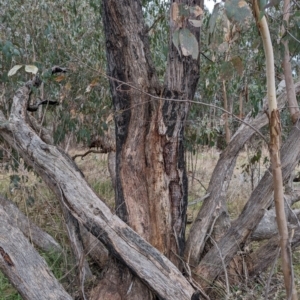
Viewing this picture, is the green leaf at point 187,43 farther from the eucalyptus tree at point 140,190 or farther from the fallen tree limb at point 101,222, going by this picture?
the fallen tree limb at point 101,222

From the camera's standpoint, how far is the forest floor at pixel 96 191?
135 inches

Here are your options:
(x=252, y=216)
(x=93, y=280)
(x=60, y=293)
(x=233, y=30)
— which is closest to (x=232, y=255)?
(x=252, y=216)

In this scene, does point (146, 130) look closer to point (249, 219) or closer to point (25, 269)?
point (249, 219)

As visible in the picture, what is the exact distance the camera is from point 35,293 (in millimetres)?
2521

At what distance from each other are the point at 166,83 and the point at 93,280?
1.57 m

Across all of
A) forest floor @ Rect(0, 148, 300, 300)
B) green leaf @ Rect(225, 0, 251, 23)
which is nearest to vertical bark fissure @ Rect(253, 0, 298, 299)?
green leaf @ Rect(225, 0, 251, 23)

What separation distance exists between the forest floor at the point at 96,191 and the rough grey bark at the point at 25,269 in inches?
22.8

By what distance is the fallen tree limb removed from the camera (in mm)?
2754

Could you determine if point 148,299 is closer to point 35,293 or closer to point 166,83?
point 35,293

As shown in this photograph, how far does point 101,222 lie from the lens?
2.87m

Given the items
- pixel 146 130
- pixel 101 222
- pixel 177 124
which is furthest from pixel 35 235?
pixel 177 124

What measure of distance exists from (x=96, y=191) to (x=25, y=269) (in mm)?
2862

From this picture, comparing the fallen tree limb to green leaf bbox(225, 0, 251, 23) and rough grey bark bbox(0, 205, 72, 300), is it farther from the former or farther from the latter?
green leaf bbox(225, 0, 251, 23)

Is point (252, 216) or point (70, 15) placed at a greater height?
point (70, 15)
